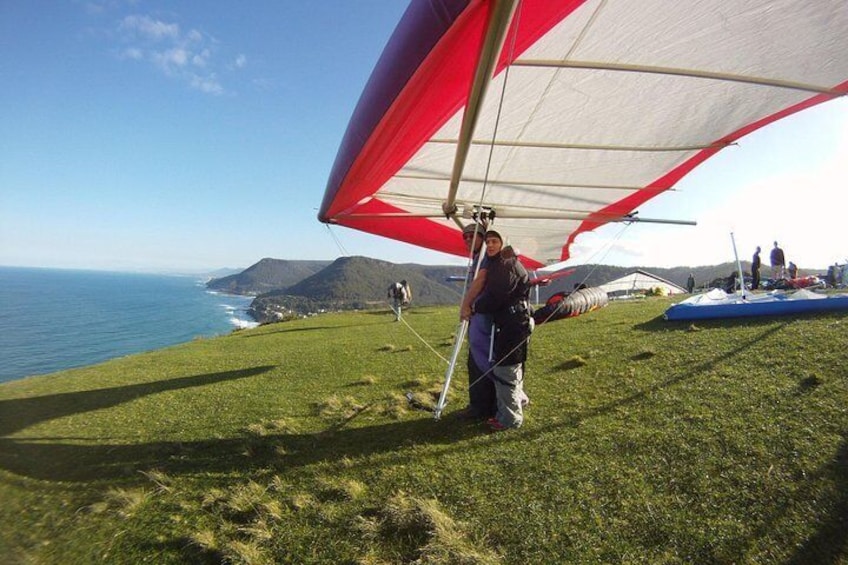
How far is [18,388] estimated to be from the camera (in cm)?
985

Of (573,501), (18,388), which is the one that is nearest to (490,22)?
(573,501)

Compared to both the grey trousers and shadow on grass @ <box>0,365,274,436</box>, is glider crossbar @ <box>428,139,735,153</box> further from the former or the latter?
shadow on grass @ <box>0,365,274,436</box>

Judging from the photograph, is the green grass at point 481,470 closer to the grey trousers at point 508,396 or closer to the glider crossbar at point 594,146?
the grey trousers at point 508,396

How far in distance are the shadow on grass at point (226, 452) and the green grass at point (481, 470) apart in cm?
3

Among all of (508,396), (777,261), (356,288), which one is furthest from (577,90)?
(356,288)

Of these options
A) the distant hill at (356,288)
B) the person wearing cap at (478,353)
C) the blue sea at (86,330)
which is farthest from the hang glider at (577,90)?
the distant hill at (356,288)

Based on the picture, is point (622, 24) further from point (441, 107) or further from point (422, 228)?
point (422, 228)

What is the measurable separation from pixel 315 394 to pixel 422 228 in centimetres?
351

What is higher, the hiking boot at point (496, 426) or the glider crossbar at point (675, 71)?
the glider crossbar at point (675, 71)

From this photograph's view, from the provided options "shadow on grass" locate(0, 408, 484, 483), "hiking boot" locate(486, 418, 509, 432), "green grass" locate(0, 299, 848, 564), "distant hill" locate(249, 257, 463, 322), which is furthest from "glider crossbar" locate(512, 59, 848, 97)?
"distant hill" locate(249, 257, 463, 322)

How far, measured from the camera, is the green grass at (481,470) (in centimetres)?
267

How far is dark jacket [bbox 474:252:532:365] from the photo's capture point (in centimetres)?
434

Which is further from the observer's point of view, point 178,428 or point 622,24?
point 178,428

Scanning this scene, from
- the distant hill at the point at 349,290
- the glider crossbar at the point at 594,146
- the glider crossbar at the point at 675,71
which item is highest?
the glider crossbar at the point at 675,71
